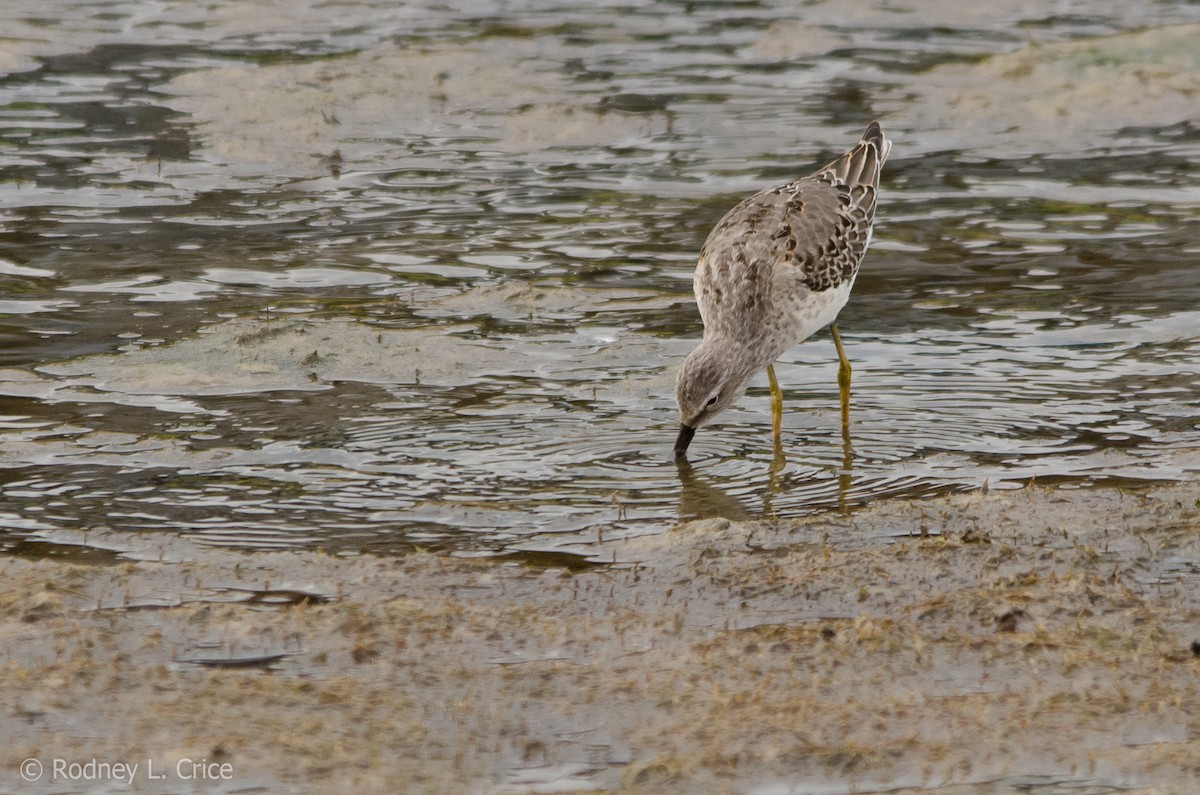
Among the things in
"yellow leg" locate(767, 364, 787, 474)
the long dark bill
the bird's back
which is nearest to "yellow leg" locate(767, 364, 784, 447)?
"yellow leg" locate(767, 364, 787, 474)

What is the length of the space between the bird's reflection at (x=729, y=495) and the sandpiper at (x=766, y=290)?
23 centimetres

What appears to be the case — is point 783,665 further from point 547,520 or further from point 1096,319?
point 1096,319

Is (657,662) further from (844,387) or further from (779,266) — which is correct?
(844,387)

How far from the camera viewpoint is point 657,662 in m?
6.12

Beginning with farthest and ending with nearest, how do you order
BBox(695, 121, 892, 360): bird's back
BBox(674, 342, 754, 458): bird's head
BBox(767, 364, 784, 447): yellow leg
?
BBox(767, 364, 784, 447): yellow leg < BBox(695, 121, 892, 360): bird's back < BBox(674, 342, 754, 458): bird's head

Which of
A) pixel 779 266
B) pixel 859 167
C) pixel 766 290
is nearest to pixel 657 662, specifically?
pixel 766 290

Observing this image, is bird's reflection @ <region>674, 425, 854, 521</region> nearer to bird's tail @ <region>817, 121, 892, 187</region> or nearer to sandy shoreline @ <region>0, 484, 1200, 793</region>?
sandy shoreline @ <region>0, 484, 1200, 793</region>

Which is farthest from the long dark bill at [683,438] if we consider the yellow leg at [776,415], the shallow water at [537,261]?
the yellow leg at [776,415]

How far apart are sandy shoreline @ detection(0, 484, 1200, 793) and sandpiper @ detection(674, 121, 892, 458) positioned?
1.31 meters

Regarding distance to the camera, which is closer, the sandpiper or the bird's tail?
the sandpiper

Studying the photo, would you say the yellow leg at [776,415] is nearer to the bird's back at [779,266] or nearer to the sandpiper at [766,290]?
the sandpiper at [766,290]

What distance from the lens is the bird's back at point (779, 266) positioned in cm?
902

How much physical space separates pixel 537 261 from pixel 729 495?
4501mm

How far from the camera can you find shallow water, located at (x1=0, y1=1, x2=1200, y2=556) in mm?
8500
